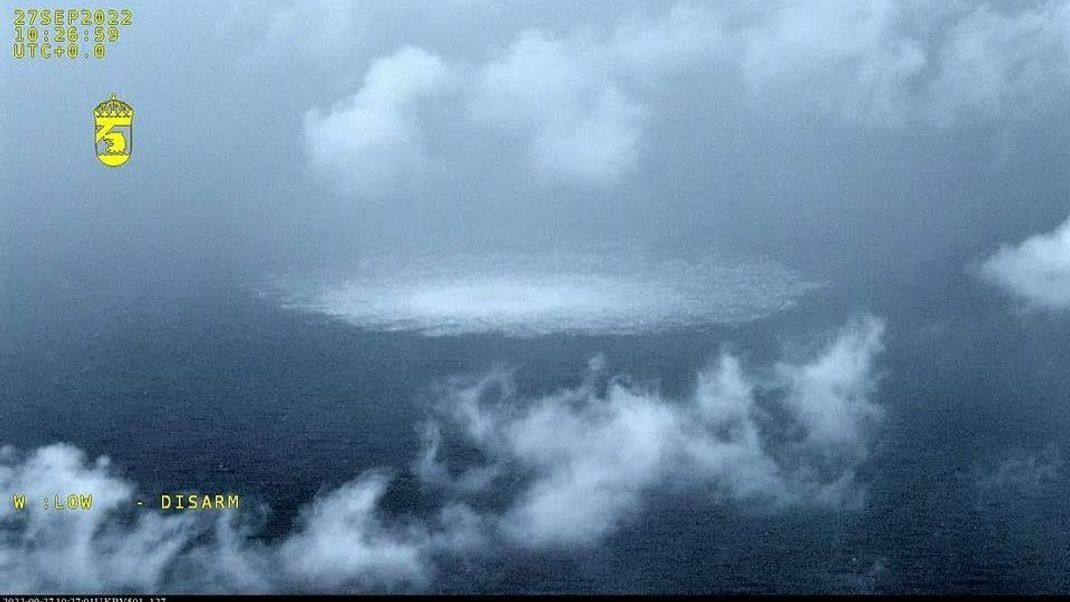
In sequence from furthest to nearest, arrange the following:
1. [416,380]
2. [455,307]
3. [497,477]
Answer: [455,307], [416,380], [497,477]

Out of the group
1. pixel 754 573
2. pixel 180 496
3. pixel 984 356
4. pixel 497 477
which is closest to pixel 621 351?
pixel 497 477

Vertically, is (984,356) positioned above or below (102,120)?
below

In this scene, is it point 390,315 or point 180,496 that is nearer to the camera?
point 180,496

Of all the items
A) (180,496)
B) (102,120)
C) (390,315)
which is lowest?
(180,496)

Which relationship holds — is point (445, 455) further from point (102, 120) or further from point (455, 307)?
point (102, 120)
